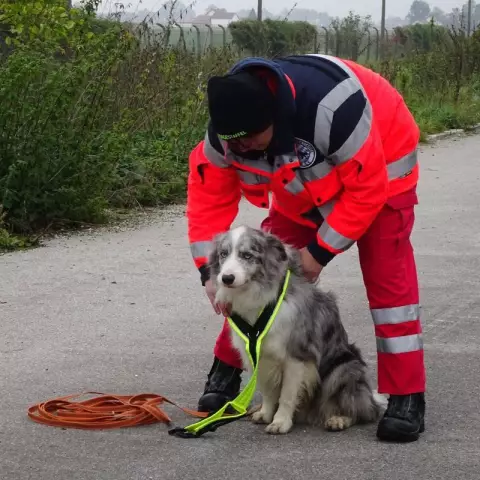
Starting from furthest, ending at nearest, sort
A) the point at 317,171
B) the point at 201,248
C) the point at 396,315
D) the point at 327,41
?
the point at 327,41 < the point at 201,248 < the point at 396,315 < the point at 317,171

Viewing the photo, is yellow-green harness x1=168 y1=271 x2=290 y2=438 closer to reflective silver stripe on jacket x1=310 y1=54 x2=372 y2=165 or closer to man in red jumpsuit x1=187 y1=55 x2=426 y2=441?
man in red jumpsuit x1=187 y1=55 x2=426 y2=441

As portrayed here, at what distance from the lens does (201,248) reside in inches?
210

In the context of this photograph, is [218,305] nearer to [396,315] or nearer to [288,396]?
[288,396]

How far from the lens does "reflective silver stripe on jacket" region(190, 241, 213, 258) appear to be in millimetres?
5301

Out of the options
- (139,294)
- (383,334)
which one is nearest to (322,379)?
(383,334)

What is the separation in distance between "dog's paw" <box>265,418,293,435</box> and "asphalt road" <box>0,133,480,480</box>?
0.21 ft

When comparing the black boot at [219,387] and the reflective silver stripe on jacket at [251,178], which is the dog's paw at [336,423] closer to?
the black boot at [219,387]

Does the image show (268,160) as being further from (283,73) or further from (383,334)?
(383,334)

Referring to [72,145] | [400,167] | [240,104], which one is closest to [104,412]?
[240,104]

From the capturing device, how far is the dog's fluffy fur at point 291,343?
16.5 ft

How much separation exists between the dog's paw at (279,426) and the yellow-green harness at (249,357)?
0.50ft

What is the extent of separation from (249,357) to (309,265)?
522mm

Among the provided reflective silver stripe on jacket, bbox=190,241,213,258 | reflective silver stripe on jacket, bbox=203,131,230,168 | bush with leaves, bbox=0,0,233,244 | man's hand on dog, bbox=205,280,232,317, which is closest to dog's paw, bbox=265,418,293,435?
man's hand on dog, bbox=205,280,232,317

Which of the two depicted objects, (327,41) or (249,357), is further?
(327,41)
